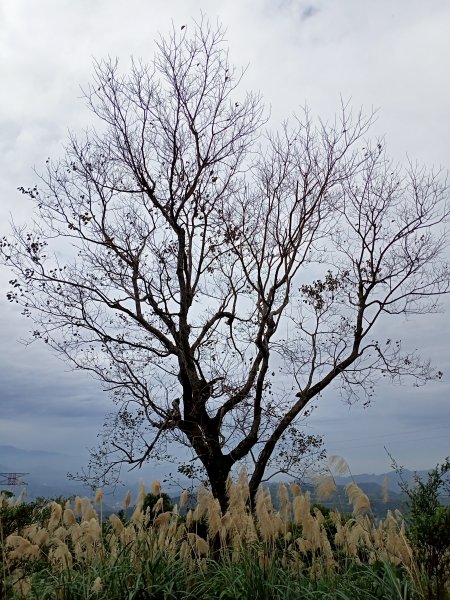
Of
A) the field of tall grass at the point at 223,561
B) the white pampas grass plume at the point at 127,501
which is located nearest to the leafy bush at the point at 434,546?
the field of tall grass at the point at 223,561

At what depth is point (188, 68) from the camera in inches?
408

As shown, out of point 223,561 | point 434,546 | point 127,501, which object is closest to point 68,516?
point 127,501

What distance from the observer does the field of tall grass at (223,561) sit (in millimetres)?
4355

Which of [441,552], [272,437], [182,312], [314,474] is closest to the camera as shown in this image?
[441,552]

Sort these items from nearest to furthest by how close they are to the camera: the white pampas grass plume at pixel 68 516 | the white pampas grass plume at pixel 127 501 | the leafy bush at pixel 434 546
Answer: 1. the leafy bush at pixel 434 546
2. the white pampas grass plume at pixel 68 516
3. the white pampas grass plume at pixel 127 501

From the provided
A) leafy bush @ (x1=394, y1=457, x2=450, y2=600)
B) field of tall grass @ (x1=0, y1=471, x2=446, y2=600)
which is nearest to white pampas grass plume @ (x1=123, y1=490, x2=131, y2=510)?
field of tall grass @ (x1=0, y1=471, x2=446, y2=600)

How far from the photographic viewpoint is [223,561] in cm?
499

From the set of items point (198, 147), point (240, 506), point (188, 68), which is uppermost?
point (188, 68)

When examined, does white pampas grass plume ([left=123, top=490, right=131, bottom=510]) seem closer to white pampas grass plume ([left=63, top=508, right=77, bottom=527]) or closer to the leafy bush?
white pampas grass plume ([left=63, top=508, right=77, bottom=527])

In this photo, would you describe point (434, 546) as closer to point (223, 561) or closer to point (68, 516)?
point (223, 561)

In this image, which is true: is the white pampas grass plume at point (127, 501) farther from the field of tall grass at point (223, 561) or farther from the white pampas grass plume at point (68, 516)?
the white pampas grass plume at point (68, 516)

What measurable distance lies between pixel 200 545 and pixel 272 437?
511 cm

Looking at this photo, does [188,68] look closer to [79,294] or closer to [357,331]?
[79,294]

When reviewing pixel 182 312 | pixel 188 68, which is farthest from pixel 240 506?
pixel 188 68
